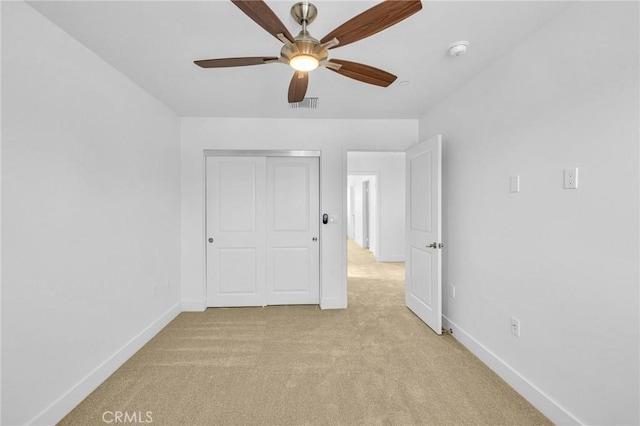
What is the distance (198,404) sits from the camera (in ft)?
6.19

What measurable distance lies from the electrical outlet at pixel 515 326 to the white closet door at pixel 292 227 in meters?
2.18

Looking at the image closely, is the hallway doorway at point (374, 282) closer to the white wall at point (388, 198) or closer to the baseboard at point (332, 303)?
the baseboard at point (332, 303)

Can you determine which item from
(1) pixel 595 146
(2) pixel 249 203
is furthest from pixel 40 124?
(1) pixel 595 146

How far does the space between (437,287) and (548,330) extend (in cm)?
107

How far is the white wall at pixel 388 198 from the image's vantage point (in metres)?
6.75

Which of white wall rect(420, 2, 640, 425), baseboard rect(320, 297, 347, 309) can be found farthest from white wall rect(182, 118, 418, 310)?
white wall rect(420, 2, 640, 425)

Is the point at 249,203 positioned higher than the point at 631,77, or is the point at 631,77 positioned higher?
the point at 631,77

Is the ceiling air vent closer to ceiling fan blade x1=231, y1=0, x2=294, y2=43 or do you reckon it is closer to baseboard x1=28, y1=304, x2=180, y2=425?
ceiling fan blade x1=231, y1=0, x2=294, y2=43

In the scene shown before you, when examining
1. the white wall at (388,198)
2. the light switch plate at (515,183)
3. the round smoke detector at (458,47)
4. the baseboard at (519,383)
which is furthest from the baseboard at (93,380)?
the white wall at (388,198)

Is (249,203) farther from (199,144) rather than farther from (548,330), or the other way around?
(548,330)

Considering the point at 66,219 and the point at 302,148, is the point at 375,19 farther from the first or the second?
the point at 302,148

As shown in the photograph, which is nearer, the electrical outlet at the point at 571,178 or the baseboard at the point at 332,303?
the electrical outlet at the point at 571,178

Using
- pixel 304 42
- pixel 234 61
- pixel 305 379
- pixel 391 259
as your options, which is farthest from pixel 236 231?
pixel 391 259

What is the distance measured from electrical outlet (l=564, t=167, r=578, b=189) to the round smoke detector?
40.0 inches
